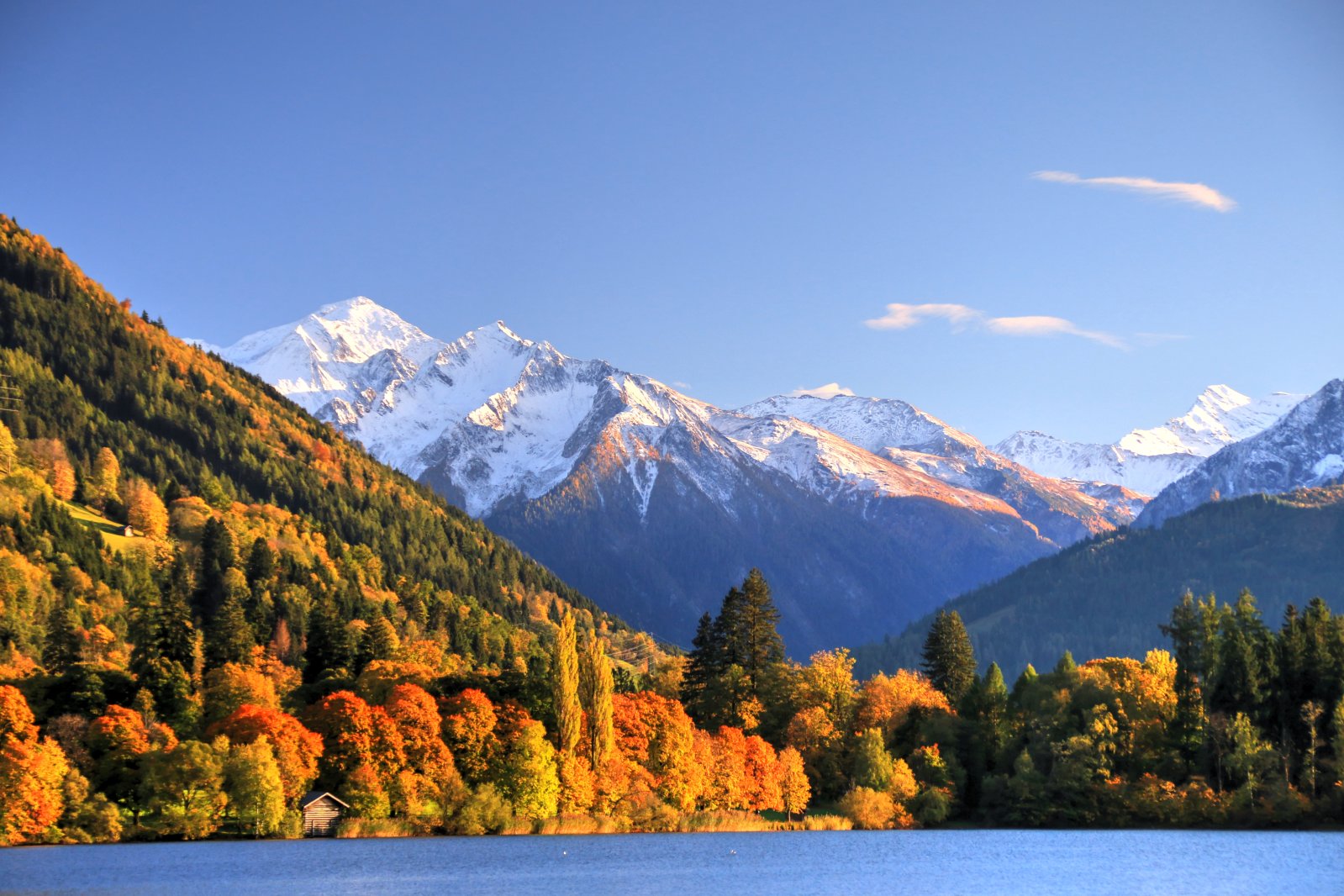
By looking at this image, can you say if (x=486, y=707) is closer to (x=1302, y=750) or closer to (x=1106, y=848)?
(x=1106, y=848)

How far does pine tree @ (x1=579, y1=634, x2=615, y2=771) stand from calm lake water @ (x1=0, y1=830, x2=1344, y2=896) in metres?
10.3

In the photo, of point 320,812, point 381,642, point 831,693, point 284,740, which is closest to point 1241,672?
point 831,693

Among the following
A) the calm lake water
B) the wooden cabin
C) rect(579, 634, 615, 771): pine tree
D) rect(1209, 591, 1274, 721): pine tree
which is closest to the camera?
the calm lake water

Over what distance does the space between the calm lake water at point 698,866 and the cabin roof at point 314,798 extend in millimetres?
4260

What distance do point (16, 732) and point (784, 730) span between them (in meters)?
84.4

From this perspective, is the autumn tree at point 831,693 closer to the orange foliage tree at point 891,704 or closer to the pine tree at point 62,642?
the orange foliage tree at point 891,704

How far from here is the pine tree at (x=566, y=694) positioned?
470ft

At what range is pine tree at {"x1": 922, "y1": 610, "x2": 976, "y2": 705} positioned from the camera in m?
188

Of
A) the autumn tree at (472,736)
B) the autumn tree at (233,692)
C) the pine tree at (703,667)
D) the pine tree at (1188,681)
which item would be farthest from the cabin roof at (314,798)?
the pine tree at (1188,681)

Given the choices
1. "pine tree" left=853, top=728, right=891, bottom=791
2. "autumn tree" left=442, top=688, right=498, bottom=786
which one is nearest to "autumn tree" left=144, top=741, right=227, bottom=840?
"autumn tree" left=442, top=688, right=498, bottom=786

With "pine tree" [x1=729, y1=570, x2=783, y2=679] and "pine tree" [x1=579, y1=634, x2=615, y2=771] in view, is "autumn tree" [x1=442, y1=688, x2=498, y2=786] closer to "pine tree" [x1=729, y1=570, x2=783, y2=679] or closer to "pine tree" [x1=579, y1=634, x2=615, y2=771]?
"pine tree" [x1=579, y1=634, x2=615, y2=771]

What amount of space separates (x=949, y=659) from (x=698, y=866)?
8352 cm

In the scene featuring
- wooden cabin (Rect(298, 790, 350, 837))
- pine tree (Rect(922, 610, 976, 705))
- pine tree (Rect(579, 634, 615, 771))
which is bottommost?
wooden cabin (Rect(298, 790, 350, 837))

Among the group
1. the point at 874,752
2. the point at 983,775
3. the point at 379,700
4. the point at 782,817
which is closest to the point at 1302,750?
the point at 983,775
